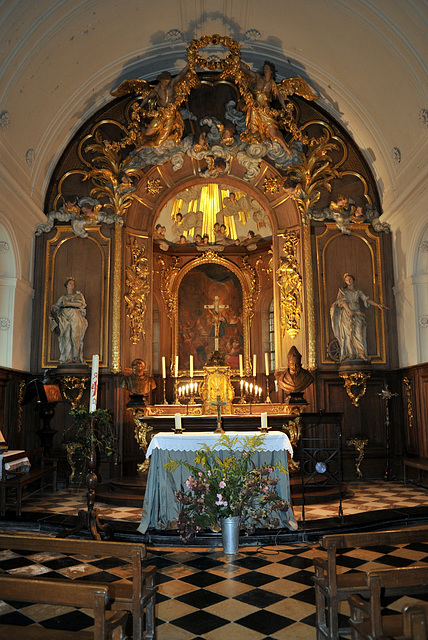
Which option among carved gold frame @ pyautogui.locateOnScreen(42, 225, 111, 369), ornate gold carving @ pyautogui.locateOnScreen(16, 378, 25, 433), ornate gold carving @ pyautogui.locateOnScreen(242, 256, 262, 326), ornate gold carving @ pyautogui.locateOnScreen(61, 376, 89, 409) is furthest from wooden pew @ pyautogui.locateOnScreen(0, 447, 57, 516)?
ornate gold carving @ pyautogui.locateOnScreen(242, 256, 262, 326)

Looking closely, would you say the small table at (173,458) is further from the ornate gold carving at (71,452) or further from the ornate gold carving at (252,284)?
the ornate gold carving at (252,284)

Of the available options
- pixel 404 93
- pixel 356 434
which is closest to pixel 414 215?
pixel 404 93

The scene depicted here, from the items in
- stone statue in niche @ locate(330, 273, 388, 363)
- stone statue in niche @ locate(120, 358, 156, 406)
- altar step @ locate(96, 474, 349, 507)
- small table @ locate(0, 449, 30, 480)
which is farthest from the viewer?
stone statue in niche @ locate(330, 273, 388, 363)

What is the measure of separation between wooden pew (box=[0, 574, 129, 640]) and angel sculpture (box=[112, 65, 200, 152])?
9947 mm

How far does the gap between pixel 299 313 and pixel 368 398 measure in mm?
2182

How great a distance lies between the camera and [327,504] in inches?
328

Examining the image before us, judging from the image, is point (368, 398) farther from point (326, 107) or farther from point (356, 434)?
point (326, 107)

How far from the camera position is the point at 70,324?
11008 millimetres

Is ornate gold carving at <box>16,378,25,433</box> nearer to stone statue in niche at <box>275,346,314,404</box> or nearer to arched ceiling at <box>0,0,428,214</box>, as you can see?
arched ceiling at <box>0,0,428,214</box>

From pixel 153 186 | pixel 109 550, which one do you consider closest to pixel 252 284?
pixel 153 186

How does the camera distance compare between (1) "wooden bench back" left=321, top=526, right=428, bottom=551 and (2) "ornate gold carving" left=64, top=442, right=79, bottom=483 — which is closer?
(1) "wooden bench back" left=321, top=526, right=428, bottom=551

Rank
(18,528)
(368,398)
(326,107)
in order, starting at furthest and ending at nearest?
(326,107)
(368,398)
(18,528)

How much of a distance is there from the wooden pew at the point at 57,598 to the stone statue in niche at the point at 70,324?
847cm

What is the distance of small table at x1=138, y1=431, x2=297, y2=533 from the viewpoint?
6.64 m
